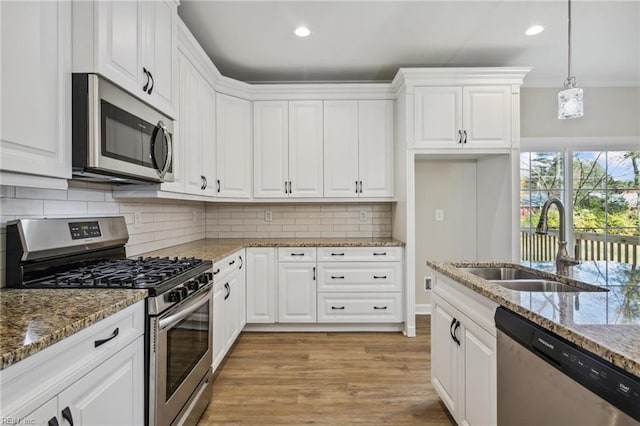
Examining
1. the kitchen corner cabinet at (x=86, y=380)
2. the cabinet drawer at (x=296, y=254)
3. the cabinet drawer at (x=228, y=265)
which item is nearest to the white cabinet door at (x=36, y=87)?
the kitchen corner cabinet at (x=86, y=380)

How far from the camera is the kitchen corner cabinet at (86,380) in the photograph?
797mm

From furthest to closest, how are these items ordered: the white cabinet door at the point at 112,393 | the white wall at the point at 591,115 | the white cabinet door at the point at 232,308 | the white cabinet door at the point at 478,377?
the white wall at the point at 591,115 → the white cabinet door at the point at 232,308 → the white cabinet door at the point at 478,377 → the white cabinet door at the point at 112,393

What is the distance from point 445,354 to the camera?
74.7 inches

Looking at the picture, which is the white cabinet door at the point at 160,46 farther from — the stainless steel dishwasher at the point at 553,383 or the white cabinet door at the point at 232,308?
the stainless steel dishwasher at the point at 553,383

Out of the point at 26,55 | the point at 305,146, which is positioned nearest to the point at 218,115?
the point at 305,146

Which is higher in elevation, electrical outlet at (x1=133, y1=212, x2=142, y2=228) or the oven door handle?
electrical outlet at (x1=133, y1=212, x2=142, y2=228)

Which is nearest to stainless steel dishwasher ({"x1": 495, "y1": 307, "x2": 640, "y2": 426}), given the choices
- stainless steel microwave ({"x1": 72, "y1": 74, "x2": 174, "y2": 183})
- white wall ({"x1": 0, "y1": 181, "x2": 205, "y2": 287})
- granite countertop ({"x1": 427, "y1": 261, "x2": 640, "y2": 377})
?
granite countertop ({"x1": 427, "y1": 261, "x2": 640, "y2": 377})

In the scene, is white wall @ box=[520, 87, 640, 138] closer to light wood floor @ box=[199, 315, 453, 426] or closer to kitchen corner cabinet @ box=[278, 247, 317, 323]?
light wood floor @ box=[199, 315, 453, 426]

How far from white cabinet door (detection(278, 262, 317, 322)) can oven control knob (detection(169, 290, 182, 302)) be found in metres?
1.77

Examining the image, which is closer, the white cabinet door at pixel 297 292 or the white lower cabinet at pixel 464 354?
the white lower cabinet at pixel 464 354

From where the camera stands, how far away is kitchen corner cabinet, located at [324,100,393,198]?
139 inches

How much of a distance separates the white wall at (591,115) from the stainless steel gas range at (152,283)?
385cm

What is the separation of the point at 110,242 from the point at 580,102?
2.81 m

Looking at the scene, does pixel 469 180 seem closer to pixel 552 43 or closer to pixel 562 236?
pixel 552 43
